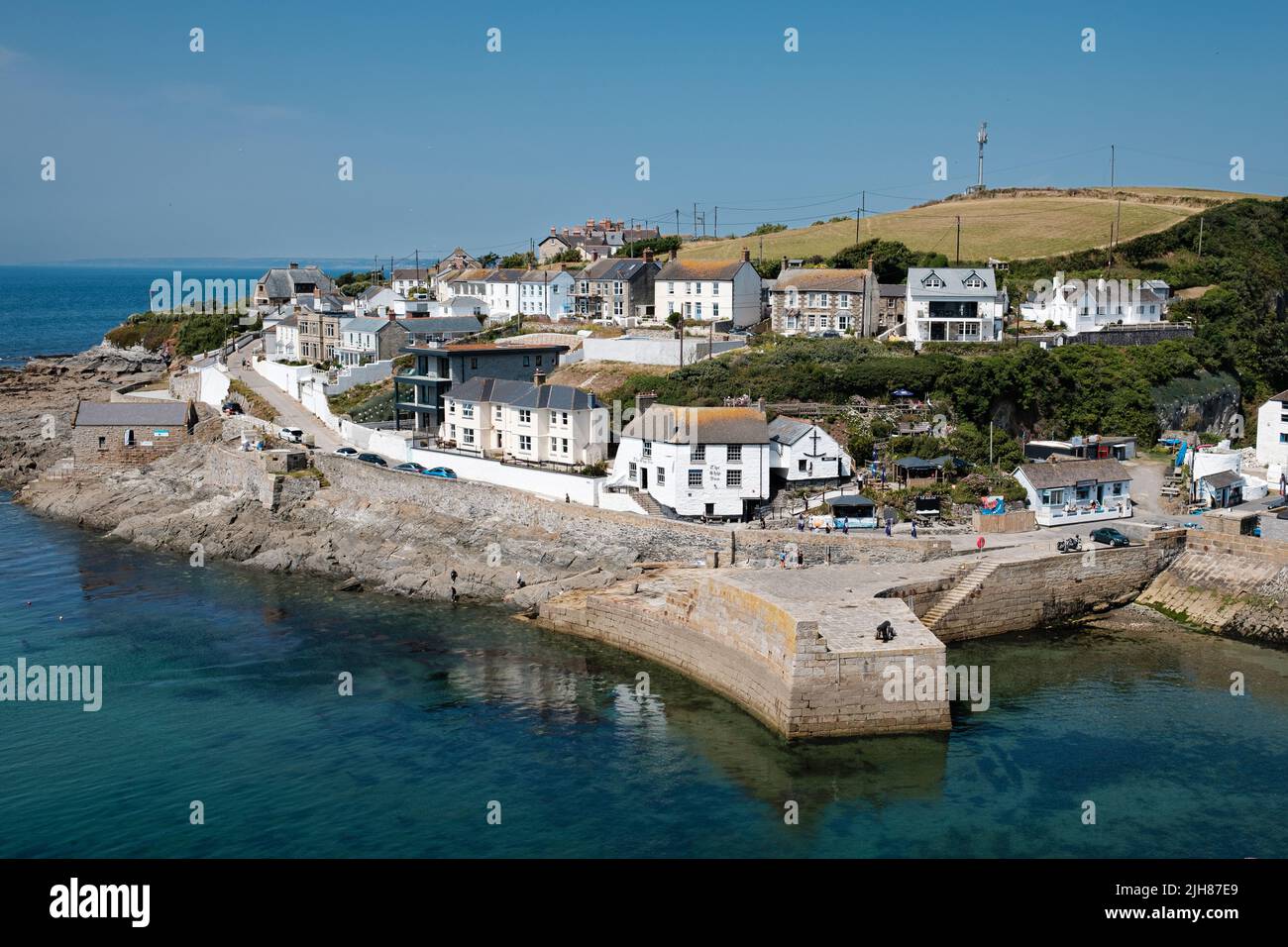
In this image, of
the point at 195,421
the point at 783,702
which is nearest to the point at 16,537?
the point at 195,421

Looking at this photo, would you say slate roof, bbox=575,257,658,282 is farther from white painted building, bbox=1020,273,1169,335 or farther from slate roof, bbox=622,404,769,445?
slate roof, bbox=622,404,769,445

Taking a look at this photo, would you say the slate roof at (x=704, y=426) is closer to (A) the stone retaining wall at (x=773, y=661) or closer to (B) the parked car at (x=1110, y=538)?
(A) the stone retaining wall at (x=773, y=661)

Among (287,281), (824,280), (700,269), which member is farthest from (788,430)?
(287,281)

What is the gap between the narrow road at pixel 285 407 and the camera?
173 feet

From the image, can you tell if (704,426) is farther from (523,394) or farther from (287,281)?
(287,281)

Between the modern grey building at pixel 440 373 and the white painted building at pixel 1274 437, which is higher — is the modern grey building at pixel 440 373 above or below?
above

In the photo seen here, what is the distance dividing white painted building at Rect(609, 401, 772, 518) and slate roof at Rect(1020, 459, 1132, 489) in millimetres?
9009

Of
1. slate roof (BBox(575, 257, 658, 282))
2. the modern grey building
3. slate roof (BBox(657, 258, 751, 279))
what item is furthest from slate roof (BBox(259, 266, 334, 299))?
the modern grey building

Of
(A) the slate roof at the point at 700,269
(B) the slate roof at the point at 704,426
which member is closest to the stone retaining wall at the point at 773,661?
(B) the slate roof at the point at 704,426

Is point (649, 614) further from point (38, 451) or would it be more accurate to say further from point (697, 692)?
point (38, 451)

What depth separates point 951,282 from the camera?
189ft

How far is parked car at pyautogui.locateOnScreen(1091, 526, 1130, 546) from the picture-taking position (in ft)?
117

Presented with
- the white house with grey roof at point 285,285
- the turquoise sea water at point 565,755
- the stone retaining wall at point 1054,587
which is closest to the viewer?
the turquoise sea water at point 565,755

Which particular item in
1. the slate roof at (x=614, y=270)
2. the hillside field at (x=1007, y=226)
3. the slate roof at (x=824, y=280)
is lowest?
the slate roof at (x=824, y=280)
